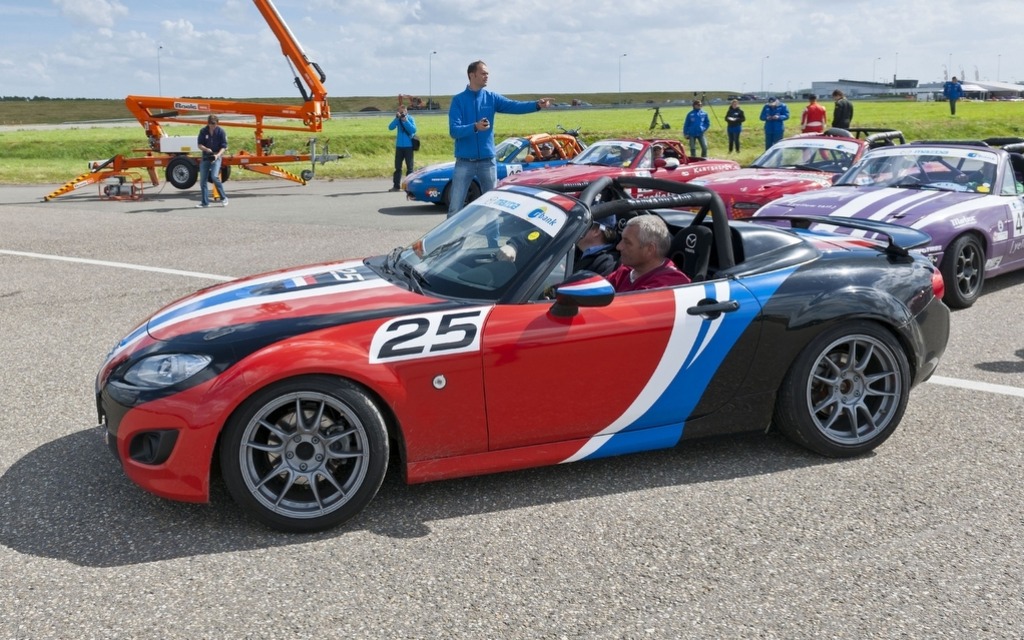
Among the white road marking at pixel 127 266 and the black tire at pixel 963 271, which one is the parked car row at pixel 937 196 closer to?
the black tire at pixel 963 271

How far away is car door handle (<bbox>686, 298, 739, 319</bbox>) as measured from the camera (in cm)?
427

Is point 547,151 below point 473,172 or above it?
above

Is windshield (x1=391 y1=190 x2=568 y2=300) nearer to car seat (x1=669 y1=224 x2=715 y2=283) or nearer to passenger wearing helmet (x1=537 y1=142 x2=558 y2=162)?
car seat (x1=669 y1=224 x2=715 y2=283)

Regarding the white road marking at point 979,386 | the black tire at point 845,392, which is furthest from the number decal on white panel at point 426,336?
the white road marking at point 979,386

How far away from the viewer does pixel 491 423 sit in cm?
398

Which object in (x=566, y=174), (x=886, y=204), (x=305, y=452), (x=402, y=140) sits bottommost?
(x=305, y=452)

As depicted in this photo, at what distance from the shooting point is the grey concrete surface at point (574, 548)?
3154 mm

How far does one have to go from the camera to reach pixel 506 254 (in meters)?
4.35

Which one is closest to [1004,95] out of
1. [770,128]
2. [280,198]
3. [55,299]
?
[770,128]

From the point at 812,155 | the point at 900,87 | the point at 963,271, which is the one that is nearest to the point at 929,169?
the point at 963,271

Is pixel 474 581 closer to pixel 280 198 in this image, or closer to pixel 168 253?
pixel 168 253

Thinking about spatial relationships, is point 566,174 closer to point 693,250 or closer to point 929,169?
point 929,169

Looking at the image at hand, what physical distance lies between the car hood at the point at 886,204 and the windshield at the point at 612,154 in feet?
18.9

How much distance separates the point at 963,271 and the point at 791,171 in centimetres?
427
